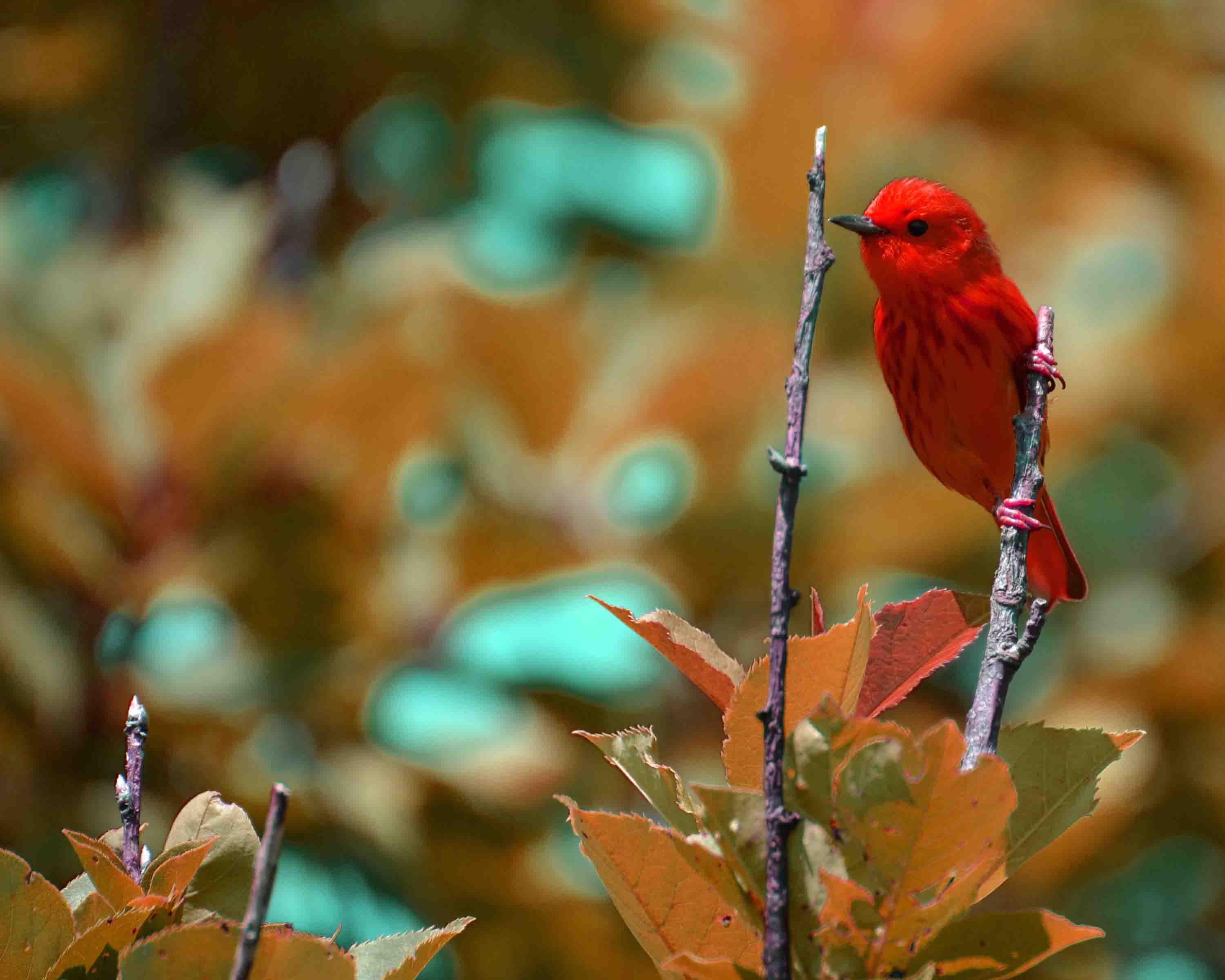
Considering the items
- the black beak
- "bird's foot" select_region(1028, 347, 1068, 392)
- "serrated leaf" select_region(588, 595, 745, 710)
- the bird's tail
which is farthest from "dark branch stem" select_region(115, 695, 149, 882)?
the bird's tail

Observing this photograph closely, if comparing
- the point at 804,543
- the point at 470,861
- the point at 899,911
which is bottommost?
the point at 470,861

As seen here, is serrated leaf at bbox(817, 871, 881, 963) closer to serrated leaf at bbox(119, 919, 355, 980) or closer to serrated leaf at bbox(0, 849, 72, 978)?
serrated leaf at bbox(119, 919, 355, 980)

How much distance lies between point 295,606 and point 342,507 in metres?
0.49

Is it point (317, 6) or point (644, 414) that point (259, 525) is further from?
point (317, 6)

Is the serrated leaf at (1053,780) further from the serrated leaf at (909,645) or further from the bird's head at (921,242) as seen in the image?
the bird's head at (921,242)

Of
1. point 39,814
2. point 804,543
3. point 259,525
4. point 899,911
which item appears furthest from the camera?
point 804,543

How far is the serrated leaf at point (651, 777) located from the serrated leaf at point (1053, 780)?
29cm

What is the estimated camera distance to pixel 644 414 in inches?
270

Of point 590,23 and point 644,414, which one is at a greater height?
point 590,23

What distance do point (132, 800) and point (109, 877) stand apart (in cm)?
8

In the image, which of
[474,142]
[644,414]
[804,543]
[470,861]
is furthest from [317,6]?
[470,861]

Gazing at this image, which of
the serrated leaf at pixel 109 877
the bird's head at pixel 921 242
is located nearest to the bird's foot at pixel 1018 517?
the serrated leaf at pixel 109 877

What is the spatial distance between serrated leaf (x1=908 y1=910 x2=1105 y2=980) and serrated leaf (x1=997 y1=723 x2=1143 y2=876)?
0.31 ft

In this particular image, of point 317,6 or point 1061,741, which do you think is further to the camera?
point 317,6
